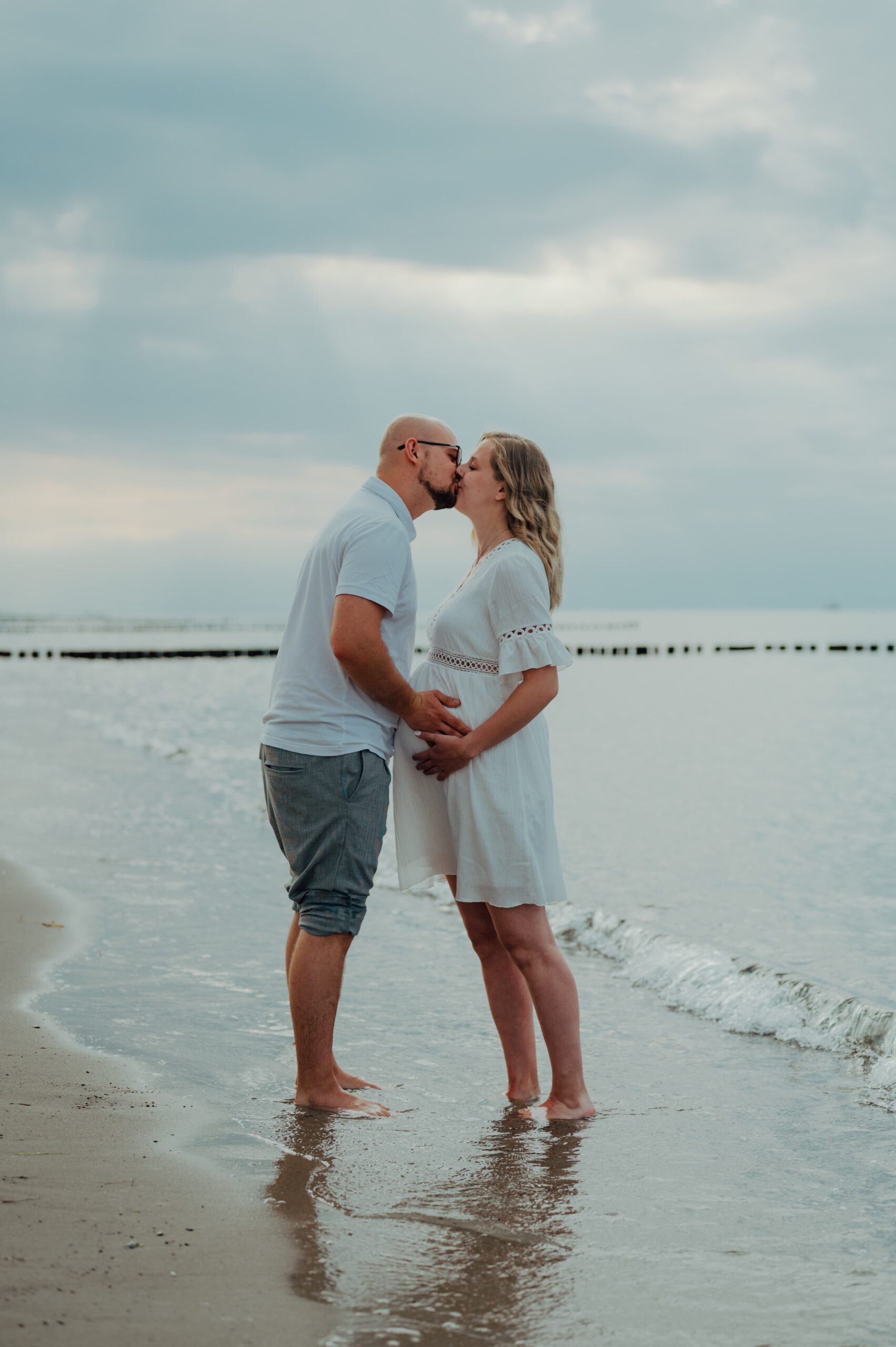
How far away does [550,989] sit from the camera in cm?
407

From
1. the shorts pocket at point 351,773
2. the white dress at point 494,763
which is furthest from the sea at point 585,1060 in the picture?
the shorts pocket at point 351,773

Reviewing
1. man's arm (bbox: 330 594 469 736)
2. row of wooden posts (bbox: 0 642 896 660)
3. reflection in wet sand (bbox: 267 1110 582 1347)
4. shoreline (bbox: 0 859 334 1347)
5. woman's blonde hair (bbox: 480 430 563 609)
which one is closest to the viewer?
shoreline (bbox: 0 859 334 1347)

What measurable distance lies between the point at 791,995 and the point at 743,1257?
11.0ft

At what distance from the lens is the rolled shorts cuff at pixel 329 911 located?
4043mm

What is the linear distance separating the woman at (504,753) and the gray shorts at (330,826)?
195 millimetres

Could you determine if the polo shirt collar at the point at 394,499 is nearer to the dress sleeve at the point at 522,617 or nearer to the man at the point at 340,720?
the man at the point at 340,720

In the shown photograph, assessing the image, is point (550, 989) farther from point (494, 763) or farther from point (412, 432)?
point (412, 432)

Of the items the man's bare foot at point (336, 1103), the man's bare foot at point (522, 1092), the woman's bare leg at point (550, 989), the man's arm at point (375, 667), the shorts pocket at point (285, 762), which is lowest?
the man's bare foot at point (522, 1092)

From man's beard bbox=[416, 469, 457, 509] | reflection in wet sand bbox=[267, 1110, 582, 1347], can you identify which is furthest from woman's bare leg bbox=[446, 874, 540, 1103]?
man's beard bbox=[416, 469, 457, 509]

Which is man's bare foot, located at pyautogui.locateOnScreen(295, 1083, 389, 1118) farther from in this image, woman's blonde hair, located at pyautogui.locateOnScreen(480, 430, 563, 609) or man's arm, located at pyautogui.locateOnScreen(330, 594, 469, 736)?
woman's blonde hair, located at pyautogui.locateOnScreen(480, 430, 563, 609)

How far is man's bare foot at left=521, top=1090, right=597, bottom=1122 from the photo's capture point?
4.13 metres

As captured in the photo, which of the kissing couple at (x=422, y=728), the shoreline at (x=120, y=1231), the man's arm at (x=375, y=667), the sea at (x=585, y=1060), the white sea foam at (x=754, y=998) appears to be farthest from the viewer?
the white sea foam at (x=754, y=998)

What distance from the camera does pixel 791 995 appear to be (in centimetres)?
621

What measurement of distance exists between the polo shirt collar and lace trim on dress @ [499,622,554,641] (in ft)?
1.51
